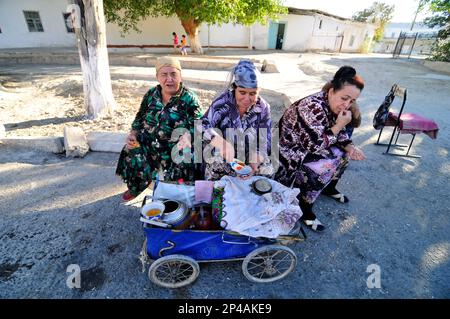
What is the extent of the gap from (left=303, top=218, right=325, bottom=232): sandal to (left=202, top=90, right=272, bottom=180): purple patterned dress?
3.17ft

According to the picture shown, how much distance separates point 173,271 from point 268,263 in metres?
0.84

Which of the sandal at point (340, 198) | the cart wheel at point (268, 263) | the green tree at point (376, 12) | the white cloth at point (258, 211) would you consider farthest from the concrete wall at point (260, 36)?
the green tree at point (376, 12)

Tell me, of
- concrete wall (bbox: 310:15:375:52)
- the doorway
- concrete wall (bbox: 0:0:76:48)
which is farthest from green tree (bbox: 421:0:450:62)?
concrete wall (bbox: 0:0:76:48)

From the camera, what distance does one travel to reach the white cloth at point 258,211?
76.7 inches

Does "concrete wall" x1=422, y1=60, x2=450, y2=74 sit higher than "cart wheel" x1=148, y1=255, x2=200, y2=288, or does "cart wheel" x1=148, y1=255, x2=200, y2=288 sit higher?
"concrete wall" x1=422, y1=60, x2=450, y2=74

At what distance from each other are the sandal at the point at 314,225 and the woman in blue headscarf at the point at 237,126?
3.11 feet

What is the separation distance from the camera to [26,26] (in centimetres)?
1631

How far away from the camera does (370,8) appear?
4512 cm

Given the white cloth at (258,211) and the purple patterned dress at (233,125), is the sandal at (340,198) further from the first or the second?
the white cloth at (258,211)

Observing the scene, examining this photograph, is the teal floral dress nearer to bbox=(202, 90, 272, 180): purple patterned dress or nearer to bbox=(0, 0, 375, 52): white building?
bbox=(202, 90, 272, 180): purple patterned dress

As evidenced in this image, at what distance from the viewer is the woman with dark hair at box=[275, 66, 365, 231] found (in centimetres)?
240

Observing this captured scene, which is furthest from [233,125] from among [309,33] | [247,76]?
[309,33]
